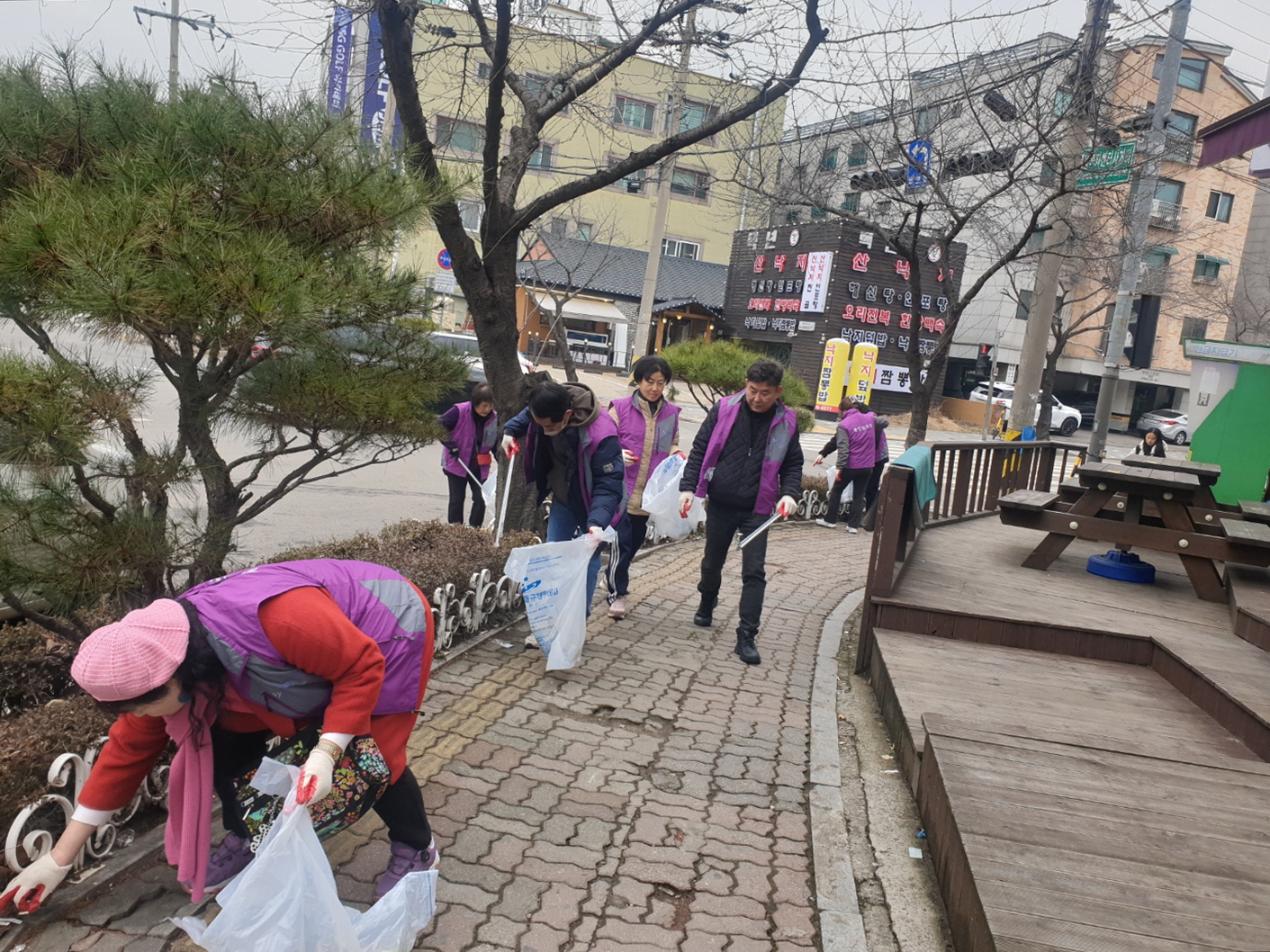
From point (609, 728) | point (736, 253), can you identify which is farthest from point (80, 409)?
point (736, 253)

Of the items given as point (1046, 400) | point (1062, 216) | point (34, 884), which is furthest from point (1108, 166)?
point (1046, 400)

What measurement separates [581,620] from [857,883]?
2047 mm

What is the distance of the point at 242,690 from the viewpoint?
240cm

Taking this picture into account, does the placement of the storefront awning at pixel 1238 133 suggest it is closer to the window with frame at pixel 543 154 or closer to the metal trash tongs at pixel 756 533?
the metal trash tongs at pixel 756 533

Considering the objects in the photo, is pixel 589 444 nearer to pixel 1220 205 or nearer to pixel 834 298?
pixel 834 298

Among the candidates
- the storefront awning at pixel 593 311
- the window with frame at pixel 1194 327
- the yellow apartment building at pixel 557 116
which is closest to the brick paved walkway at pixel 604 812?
the yellow apartment building at pixel 557 116

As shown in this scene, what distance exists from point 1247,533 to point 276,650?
5710 mm

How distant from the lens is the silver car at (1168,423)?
35.3 metres

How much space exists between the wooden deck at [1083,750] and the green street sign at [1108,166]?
4672mm

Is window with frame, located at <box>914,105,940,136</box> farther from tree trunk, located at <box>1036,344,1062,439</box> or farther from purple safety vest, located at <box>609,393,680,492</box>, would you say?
tree trunk, located at <box>1036,344,1062,439</box>

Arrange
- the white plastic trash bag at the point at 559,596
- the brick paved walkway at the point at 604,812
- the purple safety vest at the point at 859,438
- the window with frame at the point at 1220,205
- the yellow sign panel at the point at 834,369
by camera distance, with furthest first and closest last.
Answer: the window with frame at the point at 1220,205
the yellow sign panel at the point at 834,369
the purple safety vest at the point at 859,438
the white plastic trash bag at the point at 559,596
the brick paved walkway at the point at 604,812

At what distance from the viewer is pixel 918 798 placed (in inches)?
143

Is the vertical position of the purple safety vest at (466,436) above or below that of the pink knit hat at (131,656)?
below

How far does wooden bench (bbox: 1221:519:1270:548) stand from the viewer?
5566 millimetres
